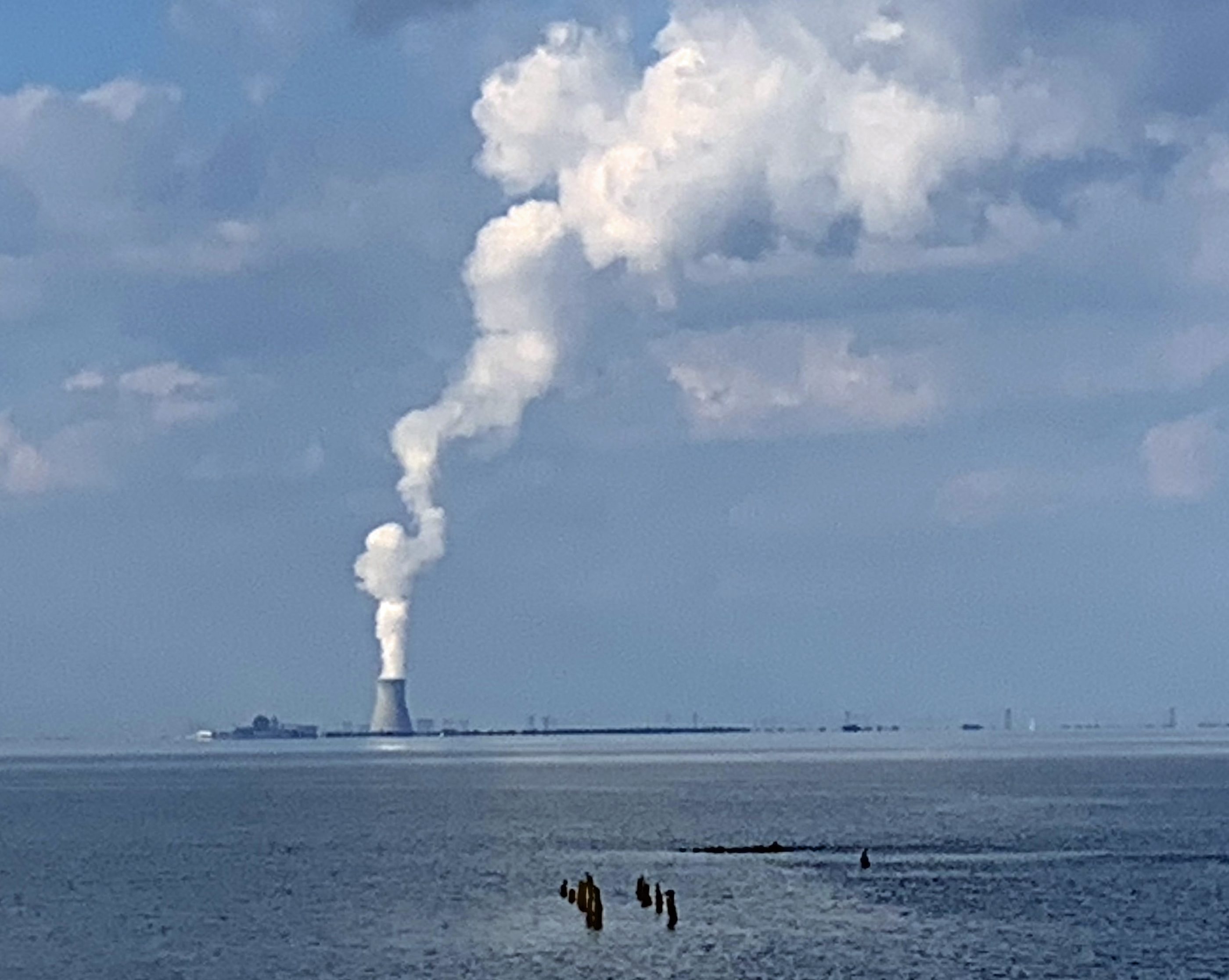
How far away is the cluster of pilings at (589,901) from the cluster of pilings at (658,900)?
177 centimetres

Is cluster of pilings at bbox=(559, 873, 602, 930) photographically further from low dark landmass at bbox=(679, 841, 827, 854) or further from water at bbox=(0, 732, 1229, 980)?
low dark landmass at bbox=(679, 841, 827, 854)

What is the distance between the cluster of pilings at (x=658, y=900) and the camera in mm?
94562

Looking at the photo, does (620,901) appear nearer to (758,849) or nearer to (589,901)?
(589,901)

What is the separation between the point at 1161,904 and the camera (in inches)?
3964

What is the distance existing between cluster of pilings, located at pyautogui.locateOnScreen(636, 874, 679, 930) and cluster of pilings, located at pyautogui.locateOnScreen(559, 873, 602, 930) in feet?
5.82

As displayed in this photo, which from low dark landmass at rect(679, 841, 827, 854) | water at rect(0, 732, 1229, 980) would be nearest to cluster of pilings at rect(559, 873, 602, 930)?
water at rect(0, 732, 1229, 980)

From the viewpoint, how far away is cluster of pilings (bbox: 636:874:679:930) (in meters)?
94.6

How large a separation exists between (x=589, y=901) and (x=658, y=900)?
4.85 meters

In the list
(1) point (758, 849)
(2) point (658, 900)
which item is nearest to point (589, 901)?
(2) point (658, 900)

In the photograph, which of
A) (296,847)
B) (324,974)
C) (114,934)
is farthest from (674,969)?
(296,847)

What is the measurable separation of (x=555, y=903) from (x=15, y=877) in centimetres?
3395

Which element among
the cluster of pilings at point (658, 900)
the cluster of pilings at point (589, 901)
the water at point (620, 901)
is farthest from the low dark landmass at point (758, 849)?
the cluster of pilings at point (589, 901)

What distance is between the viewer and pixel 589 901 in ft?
311

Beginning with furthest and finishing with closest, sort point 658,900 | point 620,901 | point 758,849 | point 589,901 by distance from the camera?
1. point 758,849
2. point 620,901
3. point 658,900
4. point 589,901
